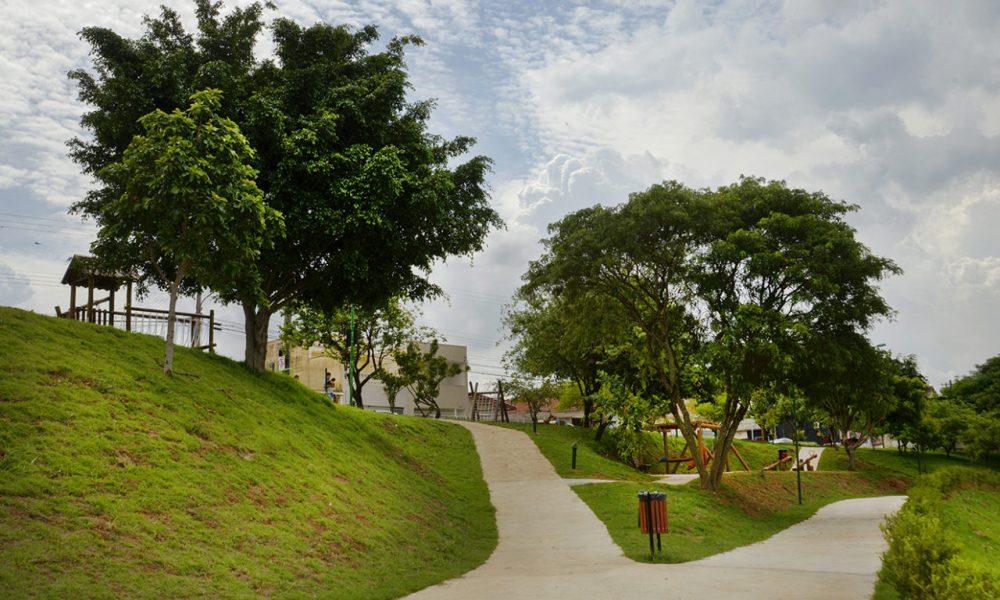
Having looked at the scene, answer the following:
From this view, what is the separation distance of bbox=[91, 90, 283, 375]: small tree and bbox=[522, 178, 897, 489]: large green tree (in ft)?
34.3

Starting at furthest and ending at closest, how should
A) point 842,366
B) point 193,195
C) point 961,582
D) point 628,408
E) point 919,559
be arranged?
point 628,408 → point 842,366 → point 193,195 → point 919,559 → point 961,582

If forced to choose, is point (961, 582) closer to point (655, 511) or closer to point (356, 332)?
point (655, 511)

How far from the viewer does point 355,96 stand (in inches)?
921

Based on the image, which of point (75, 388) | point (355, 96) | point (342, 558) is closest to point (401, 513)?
point (342, 558)

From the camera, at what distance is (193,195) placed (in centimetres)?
1738

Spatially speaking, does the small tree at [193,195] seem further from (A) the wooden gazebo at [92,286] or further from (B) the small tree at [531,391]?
(B) the small tree at [531,391]

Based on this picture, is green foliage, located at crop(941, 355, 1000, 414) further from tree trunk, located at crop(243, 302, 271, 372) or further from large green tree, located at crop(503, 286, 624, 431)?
tree trunk, located at crop(243, 302, 271, 372)

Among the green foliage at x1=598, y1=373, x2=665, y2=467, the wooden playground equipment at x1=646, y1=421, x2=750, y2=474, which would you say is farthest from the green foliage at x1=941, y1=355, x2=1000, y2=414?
the green foliage at x1=598, y1=373, x2=665, y2=467

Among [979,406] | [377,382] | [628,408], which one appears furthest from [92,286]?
[979,406]

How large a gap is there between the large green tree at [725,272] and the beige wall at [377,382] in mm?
35779

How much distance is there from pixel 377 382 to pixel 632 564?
50796 mm

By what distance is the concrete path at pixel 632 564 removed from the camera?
10078 mm

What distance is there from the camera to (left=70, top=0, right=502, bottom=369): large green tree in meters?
21.8

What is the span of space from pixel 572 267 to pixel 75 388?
49.1 ft
